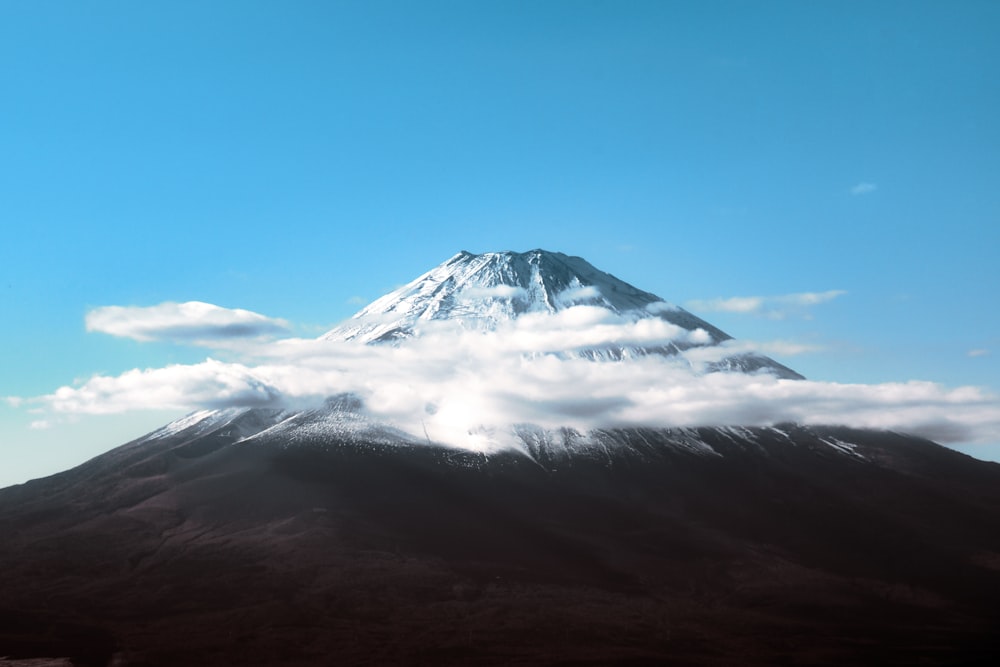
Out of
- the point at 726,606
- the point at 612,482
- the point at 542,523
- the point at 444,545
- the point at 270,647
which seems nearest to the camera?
the point at 270,647

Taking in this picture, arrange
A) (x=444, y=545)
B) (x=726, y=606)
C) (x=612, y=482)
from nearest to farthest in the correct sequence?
1. (x=726, y=606)
2. (x=444, y=545)
3. (x=612, y=482)

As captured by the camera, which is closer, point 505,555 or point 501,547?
point 505,555

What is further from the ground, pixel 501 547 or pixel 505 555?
pixel 501 547

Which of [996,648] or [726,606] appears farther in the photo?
[726,606]

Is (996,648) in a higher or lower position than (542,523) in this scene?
lower

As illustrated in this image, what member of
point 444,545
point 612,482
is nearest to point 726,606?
point 444,545

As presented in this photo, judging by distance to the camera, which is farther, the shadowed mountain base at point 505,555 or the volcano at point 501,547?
the volcano at point 501,547

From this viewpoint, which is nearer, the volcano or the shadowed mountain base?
the shadowed mountain base

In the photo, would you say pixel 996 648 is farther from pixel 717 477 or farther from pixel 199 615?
pixel 199 615
